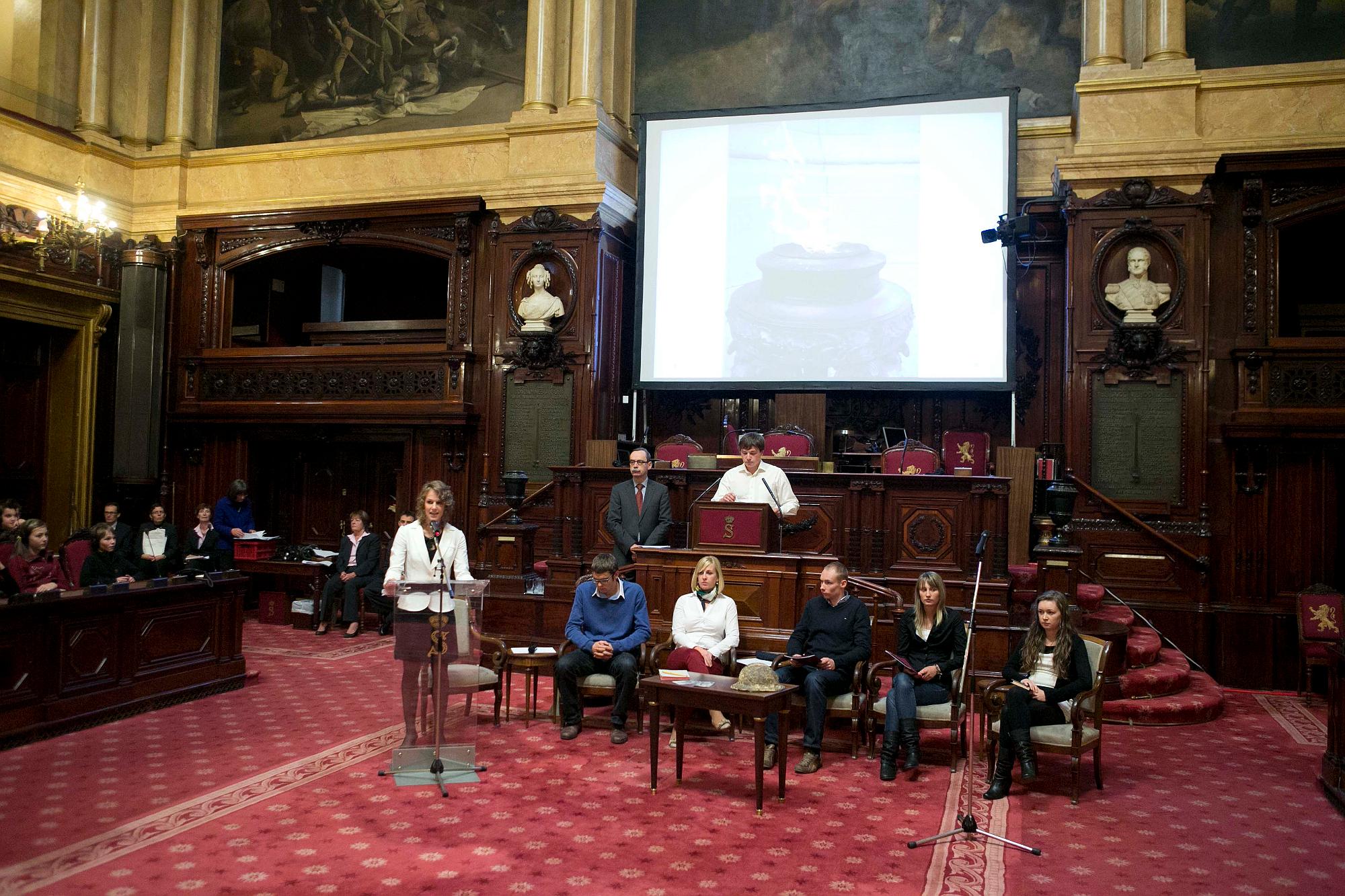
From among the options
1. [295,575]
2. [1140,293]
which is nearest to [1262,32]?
[1140,293]

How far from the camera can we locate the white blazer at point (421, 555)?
5.91 m

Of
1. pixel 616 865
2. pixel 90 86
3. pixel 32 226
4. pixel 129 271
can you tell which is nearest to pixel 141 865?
pixel 616 865

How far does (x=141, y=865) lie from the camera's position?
4.25 m

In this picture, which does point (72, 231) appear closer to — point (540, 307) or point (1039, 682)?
point (540, 307)

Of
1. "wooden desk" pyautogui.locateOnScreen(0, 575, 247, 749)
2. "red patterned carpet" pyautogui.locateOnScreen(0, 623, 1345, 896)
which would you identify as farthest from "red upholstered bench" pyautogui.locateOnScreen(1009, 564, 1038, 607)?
"wooden desk" pyautogui.locateOnScreen(0, 575, 247, 749)

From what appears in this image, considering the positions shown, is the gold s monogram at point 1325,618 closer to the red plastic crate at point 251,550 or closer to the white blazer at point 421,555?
the white blazer at point 421,555

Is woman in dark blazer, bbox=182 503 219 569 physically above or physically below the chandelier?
below

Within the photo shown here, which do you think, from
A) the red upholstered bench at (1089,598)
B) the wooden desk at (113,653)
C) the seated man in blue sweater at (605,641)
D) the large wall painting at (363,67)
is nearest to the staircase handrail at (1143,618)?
the red upholstered bench at (1089,598)

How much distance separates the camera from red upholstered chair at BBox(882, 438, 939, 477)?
10.2m

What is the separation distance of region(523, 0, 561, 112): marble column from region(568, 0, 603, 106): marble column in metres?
0.23

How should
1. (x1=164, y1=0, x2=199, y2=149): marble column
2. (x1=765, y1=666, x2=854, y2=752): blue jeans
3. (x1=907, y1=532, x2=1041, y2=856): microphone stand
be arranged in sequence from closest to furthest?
1. (x1=907, y1=532, x2=1041, y2=856): microphone stand
2. (x1=765, y1=666, x2=854, y2=752): blue jeans
3. (x1=164, y1=0, x2=199, y2=149): marble column

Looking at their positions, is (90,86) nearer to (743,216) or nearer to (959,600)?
(743,216)

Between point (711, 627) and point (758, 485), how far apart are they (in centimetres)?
153

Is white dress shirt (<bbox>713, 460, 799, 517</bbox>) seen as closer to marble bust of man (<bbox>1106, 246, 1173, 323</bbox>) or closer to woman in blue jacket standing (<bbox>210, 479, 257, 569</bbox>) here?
marble bust of man (<bbox>1106, 246, 1173, 323</bbox>)
